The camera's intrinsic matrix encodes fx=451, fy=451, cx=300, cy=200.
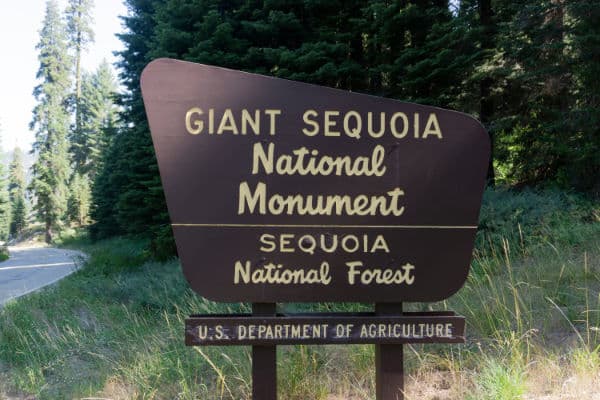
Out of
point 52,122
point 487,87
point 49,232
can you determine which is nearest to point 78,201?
point 49,232

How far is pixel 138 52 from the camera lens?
13.2 m

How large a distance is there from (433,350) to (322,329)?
64.4 inches

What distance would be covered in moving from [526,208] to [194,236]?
717cm

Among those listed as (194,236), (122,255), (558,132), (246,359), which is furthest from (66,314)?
(558,132)

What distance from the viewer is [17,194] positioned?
6247 cm

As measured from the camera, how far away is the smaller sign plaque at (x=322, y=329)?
2.62 m

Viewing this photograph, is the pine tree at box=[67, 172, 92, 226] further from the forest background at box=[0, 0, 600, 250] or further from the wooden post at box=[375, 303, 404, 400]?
the wooden post at box=[375, 303, 404, 400]

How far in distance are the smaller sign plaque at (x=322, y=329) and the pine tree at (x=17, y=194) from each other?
6835 centimetres

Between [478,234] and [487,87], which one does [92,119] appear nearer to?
[487,87]

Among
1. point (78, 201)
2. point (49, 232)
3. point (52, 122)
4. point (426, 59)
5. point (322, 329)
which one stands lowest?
point (49, 232)

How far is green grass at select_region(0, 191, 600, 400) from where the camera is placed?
3244 mm

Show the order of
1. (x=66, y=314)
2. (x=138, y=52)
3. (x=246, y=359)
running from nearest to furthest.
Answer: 1. (x=246, y=359)
2. (x=66, y=314)
3. (x=138, y=52)

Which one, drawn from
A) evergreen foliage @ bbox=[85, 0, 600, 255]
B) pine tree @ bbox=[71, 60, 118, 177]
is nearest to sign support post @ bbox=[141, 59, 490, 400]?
evergreen foliage @ bbox=[85, 0, 600, 255]

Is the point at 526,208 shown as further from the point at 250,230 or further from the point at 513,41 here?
the point at 250,230
